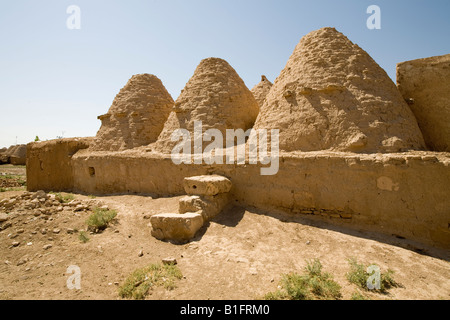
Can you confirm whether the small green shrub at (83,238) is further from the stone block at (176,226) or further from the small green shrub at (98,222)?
the stone block at (176,226)

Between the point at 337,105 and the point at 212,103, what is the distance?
3908mm

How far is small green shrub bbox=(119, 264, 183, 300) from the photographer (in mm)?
3089

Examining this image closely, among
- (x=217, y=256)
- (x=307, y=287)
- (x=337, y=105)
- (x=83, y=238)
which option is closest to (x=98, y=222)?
(x=83, y=238)

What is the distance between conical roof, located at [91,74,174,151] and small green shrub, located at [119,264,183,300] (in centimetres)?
623

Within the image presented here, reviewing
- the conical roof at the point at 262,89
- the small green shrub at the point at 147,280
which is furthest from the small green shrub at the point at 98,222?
the conical roof at the point at 262,89

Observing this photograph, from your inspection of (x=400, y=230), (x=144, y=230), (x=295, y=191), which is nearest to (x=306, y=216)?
(x=295, y=191)

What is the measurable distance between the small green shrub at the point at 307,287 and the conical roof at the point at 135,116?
756 centimetres

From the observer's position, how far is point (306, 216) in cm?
502

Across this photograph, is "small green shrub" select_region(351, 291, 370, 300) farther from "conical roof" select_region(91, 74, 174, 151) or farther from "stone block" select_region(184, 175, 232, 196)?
"conical roof" select_region(91, 74, 174, 151)

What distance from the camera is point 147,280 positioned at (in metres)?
3.36

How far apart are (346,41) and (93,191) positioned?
31.8ft

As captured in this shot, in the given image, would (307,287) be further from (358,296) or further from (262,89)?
(262,89)

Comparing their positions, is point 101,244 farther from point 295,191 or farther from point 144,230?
point 295,191

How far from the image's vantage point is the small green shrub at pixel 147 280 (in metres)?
3.09
